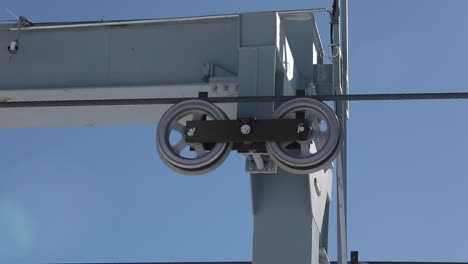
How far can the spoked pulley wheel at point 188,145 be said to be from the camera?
5.08 meters

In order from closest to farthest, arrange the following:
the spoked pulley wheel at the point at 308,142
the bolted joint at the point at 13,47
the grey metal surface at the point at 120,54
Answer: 1. the spoked pulley wheel at the point at 308,142
2. the grey metal surface at the point at 120,54
3. the bolted joint at the point at 13,47

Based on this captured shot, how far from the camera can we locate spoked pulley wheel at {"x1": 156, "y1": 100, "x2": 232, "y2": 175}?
5078mm

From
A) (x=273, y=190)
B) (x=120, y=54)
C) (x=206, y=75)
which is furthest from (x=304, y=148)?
(x=120, y=54)

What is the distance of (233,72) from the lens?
574 cm

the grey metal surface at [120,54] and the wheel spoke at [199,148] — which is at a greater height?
the grey metal surface at [120,54]

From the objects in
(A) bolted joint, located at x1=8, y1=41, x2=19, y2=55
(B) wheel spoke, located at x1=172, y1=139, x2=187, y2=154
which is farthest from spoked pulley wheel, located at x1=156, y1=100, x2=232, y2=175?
(A) bolted joint, located at x1=8, y1=41, x2=19, y2=55

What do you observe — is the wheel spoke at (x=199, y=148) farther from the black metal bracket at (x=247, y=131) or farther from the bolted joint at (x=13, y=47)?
the bolted joint at (x=13, y=47)

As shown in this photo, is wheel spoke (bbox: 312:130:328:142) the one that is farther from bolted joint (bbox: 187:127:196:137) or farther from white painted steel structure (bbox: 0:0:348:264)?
bolted joint (bbox: 187:127:196:137)

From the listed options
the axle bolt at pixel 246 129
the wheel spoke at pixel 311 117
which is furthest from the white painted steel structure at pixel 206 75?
the wheel spoke at pixel 311 117

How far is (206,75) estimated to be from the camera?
19.0 feet

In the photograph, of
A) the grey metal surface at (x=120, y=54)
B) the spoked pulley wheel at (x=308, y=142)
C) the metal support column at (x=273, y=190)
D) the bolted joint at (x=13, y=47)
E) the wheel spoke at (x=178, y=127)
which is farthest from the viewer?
the bolted joint at (x=13, y=47)

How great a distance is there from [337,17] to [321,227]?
4.66 ft

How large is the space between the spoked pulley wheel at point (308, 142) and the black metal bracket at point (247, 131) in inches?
1.9

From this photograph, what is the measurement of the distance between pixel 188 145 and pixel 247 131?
1.21 ft
